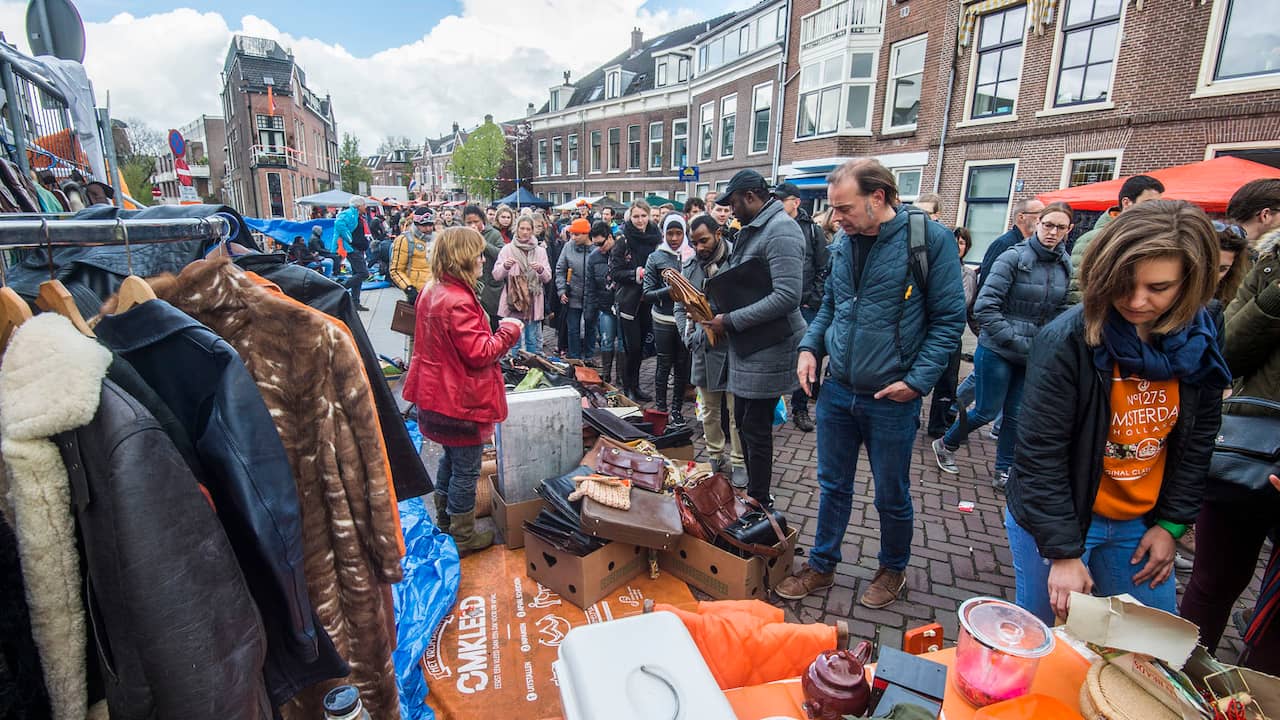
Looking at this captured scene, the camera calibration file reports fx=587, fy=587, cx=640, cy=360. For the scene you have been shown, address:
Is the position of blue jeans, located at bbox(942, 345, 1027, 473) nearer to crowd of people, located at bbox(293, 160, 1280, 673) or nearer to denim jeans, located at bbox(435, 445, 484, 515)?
crowd of people, located at bbox(293, 160, 1280, 673)

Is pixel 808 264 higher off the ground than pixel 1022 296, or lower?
higher

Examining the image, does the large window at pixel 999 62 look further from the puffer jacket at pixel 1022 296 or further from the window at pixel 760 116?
the puffer jacket at pixel 1022 296

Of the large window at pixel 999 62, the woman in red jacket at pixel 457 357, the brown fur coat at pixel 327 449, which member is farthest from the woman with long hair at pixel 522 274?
the large window at pixel 999 62

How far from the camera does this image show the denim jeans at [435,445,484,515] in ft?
11.0

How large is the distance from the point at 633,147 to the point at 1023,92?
20.1 metres

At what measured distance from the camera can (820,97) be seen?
17.3 meters

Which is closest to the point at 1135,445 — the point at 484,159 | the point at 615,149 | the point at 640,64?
the point at 615,149

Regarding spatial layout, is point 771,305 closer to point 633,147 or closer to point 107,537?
point 107,537

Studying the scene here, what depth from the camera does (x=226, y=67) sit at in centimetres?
4544

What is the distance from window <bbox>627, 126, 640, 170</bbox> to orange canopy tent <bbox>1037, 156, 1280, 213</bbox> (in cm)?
2358

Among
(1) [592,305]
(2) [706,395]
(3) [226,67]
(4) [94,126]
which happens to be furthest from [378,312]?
(3) [226,67]

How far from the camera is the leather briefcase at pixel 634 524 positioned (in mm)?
3021

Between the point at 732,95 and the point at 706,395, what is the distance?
21.3 meters

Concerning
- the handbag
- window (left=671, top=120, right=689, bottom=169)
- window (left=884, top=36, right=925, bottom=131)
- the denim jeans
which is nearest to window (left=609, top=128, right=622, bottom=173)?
window (left=671, top=120, right=689, bottom=169)
